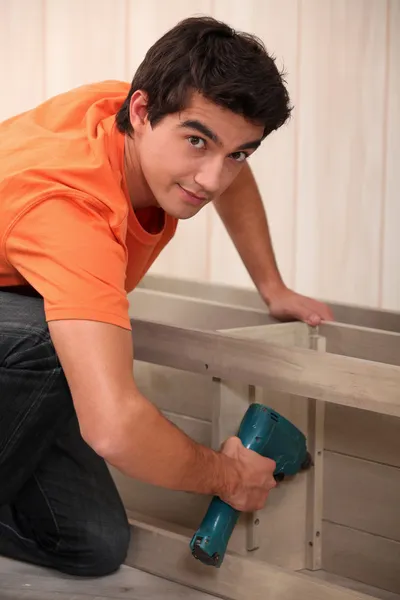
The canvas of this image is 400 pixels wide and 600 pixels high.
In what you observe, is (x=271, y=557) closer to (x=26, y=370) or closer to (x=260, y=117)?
(x=26, y=370)

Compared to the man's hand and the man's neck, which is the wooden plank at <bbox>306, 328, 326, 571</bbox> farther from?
the man's neck

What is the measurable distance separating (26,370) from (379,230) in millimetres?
1155

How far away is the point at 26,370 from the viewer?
1375 millimetres

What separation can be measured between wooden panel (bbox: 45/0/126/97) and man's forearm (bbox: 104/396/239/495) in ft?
4.70

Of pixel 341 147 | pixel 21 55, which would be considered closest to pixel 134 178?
pixel 341 147

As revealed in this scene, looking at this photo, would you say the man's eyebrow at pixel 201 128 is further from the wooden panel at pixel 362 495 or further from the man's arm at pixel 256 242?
the wooden panel at pixel 362 495

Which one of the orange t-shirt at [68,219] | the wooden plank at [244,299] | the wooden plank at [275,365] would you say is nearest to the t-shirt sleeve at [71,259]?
the orange t-shirt at [68,219]

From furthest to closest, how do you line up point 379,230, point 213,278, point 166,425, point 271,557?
point 213,278 → point 379,230 → point 271,557 → point 166,425

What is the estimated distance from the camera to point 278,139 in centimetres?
237

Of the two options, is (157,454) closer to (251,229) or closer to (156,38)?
(251,229)

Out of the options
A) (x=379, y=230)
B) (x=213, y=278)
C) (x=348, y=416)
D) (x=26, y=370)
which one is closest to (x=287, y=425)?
(x=348, y=416)

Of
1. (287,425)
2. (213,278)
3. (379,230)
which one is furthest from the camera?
(213,278)

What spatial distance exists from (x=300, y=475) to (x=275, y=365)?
27cm

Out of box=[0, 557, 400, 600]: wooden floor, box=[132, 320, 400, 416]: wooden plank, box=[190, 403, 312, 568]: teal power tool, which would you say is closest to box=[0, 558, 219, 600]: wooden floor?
box=[0, 557, 400, 600]: wooden floor
